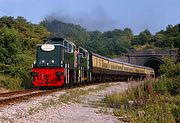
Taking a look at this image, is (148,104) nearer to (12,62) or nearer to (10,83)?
(10,83)

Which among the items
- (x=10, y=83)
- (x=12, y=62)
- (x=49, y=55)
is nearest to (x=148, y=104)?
(x=49, y=55)

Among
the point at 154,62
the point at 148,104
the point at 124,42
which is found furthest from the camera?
the point at 124,42

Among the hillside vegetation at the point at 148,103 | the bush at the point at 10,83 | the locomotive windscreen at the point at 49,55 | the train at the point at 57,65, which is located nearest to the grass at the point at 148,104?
the hillside vegetation at the point at 148,103

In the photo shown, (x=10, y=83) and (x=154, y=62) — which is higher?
(x=154, y=62)

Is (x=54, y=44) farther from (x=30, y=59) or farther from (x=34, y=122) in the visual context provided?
(x=34, y=122)

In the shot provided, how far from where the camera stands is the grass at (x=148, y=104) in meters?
13.6

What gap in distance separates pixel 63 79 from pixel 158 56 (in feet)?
245

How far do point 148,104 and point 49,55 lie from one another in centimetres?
1048

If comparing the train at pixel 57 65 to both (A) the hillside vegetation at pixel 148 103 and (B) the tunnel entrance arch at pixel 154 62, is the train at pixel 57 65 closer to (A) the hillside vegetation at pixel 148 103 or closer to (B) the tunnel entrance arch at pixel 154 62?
(A) the hillside vegetation at pixel 148 103

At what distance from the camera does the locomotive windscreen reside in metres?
25.4

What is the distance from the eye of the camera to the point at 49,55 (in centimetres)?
2561

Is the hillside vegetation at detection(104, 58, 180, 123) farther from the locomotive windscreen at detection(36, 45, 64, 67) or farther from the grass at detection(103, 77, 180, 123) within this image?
the locomotive windscreen at detection(36, 45, 64, 67)

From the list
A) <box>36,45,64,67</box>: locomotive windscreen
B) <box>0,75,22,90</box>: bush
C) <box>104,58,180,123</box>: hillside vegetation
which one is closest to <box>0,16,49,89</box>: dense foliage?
<box>0,75,22,90</box>: bush

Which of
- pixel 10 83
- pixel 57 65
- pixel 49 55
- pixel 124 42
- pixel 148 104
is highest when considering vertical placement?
pixel 124 42
